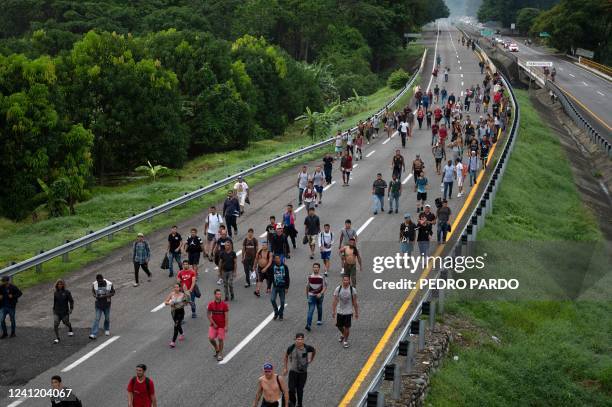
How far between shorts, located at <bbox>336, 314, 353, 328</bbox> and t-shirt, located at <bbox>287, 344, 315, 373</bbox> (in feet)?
9.21

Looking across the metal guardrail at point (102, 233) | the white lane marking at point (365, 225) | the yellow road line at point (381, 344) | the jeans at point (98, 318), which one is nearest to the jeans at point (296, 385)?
the yellow road line at point (381, 344)

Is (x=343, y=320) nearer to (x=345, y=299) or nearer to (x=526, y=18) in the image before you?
(x=345, y=299)

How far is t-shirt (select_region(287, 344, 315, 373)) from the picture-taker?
14.5 meters

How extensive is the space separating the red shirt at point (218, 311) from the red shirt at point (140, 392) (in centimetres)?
307

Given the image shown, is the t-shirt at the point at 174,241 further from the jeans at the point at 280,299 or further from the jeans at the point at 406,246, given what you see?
the jeans at the point at 406,246

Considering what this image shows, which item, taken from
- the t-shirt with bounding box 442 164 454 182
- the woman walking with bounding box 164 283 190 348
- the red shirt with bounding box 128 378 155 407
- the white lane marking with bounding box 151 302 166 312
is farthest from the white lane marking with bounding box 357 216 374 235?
the red shirt with bounding box 128 378 155 407

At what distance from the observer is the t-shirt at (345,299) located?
17172 mm

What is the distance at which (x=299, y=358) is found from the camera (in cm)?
1448

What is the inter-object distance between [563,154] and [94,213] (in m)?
28.6

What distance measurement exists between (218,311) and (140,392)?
10.4 ft

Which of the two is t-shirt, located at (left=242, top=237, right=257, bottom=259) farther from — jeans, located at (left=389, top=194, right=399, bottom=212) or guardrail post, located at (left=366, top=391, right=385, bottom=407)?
jeans, located at (left=389, top=194, right=399, bottom=212)

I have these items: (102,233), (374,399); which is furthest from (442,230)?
(374,399)

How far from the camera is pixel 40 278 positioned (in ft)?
73.1

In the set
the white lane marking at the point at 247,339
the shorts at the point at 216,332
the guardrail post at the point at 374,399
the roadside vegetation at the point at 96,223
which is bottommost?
the roadside vegetation at the point at 96,223
